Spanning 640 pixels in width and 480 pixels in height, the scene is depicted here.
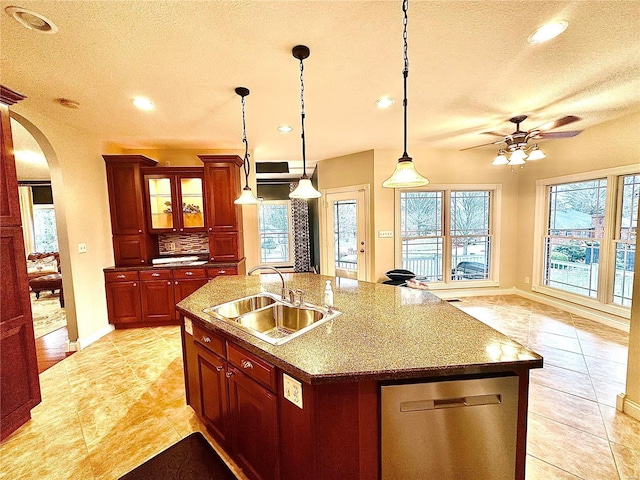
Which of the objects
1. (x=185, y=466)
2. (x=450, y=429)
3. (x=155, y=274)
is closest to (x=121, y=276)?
(x=155, y=274)

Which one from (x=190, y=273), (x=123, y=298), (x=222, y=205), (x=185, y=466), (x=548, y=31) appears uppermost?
(x=548, y=31)

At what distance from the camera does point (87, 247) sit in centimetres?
335

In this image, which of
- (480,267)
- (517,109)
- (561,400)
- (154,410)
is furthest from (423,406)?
(480,267)

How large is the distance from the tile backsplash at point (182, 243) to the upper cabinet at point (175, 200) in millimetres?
312

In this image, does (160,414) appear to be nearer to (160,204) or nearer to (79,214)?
(79,214)

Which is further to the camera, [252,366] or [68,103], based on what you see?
[68,103]

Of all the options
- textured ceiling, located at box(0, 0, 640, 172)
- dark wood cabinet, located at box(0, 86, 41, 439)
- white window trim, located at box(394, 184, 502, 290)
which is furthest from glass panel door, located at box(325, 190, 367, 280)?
dark wood cabinet, located at box(0, 86, 41, 439)

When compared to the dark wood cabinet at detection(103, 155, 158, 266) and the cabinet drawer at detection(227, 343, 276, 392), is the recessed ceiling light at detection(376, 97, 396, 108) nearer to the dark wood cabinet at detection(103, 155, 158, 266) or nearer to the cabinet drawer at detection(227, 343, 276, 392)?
the cabinet drawer at detection(227, 343, 276, 392)

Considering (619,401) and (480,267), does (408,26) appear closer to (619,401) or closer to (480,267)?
(619,401)

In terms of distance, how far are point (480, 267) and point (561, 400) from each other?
3147 mm

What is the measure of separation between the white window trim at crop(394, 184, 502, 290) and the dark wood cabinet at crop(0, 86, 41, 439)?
4.43 metres

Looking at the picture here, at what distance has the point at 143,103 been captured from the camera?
263 centimetres

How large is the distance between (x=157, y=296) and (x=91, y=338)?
2.68 ft

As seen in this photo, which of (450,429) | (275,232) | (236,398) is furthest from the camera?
(275,232)
